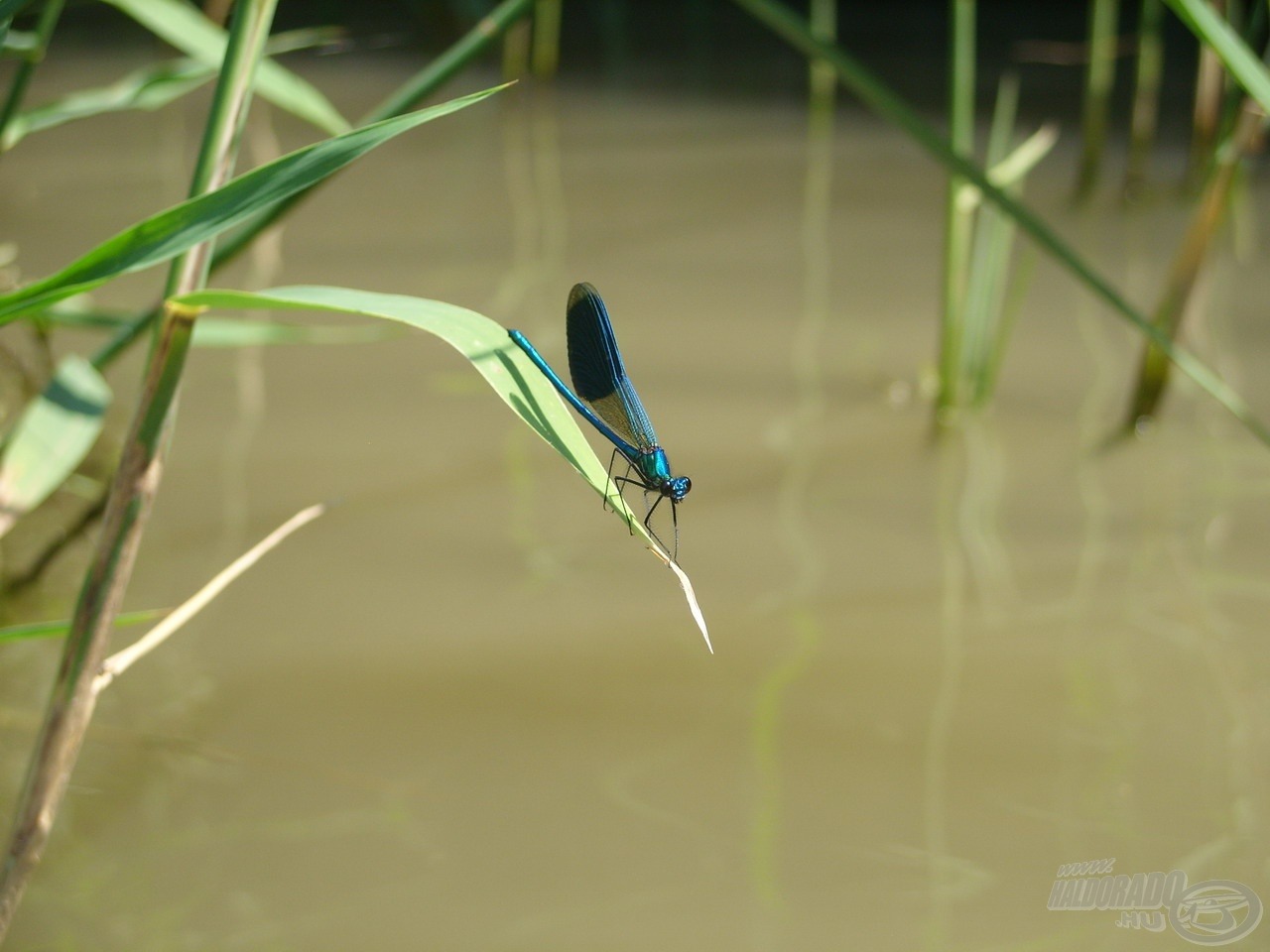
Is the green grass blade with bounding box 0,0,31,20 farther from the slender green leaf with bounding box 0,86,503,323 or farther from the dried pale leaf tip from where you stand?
the dried pale leaf tip

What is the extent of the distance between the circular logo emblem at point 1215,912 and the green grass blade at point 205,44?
2.80 ft

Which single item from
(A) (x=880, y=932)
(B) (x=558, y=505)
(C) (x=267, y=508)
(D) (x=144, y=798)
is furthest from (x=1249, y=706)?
(C) (x=267, y=508)

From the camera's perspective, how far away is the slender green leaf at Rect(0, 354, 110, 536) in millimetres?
935

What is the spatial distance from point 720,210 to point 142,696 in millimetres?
2094

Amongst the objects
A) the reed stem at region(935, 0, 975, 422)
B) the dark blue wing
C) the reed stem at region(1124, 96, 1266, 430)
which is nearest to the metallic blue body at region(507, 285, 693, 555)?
the dark blue wing

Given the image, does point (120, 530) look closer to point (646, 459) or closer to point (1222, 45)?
point (646, 459)

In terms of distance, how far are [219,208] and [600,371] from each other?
1.06 ft

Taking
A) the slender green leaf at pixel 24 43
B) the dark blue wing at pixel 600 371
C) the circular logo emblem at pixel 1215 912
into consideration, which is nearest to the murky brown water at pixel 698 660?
the circular logo emblem at pixel 1215 912

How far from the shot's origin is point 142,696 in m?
1.12

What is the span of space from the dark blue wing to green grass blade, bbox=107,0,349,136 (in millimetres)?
246

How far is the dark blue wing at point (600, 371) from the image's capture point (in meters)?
0.84

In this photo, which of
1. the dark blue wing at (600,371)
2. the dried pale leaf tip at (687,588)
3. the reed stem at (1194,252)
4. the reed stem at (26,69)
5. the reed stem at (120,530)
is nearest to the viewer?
the dried pale leaf tip at (687,588)

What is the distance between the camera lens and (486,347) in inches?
23.8

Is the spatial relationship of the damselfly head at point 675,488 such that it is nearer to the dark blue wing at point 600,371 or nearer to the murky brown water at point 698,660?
the dark blue wing at point 600,371
